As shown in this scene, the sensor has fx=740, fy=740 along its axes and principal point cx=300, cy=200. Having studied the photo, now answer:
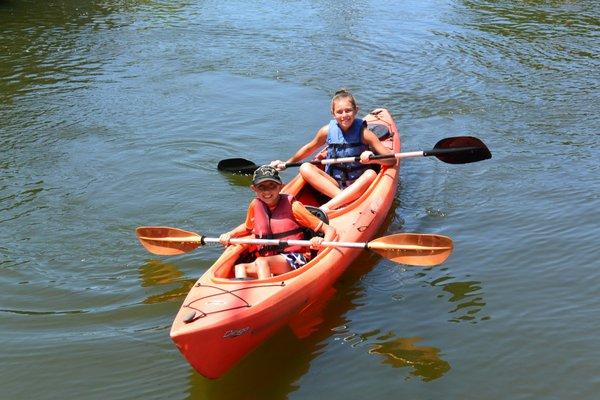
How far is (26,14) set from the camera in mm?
18000

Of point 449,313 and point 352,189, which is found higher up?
point 352,189

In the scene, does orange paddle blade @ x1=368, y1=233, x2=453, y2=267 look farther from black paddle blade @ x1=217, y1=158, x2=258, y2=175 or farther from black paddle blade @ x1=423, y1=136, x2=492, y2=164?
black paddle blade @ x1=217, y1=158, x2=258, y2=175

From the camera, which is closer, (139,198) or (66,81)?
(139,198)

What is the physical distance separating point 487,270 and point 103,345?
3.26 m

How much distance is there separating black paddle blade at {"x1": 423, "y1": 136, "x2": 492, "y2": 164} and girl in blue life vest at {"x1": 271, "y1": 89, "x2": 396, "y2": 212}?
771mm

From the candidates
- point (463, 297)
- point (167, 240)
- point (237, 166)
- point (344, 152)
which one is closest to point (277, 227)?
point (167, 240)

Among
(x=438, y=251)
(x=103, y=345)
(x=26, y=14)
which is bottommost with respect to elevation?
(x=103, y=345)

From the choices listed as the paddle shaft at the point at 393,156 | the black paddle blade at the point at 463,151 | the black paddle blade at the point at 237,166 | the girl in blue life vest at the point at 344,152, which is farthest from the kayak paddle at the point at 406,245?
the black paddle blade at the point at 237,166

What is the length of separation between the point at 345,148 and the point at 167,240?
2.16 meters

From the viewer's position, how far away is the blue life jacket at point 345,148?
24.5 feet

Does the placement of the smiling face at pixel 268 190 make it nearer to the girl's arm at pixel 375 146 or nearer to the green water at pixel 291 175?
the green water at pixel 291 175

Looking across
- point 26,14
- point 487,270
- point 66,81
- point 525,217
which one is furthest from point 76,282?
point 26,14

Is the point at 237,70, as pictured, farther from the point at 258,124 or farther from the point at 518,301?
the point at 518,301

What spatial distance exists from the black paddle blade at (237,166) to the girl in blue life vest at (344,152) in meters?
0.85
